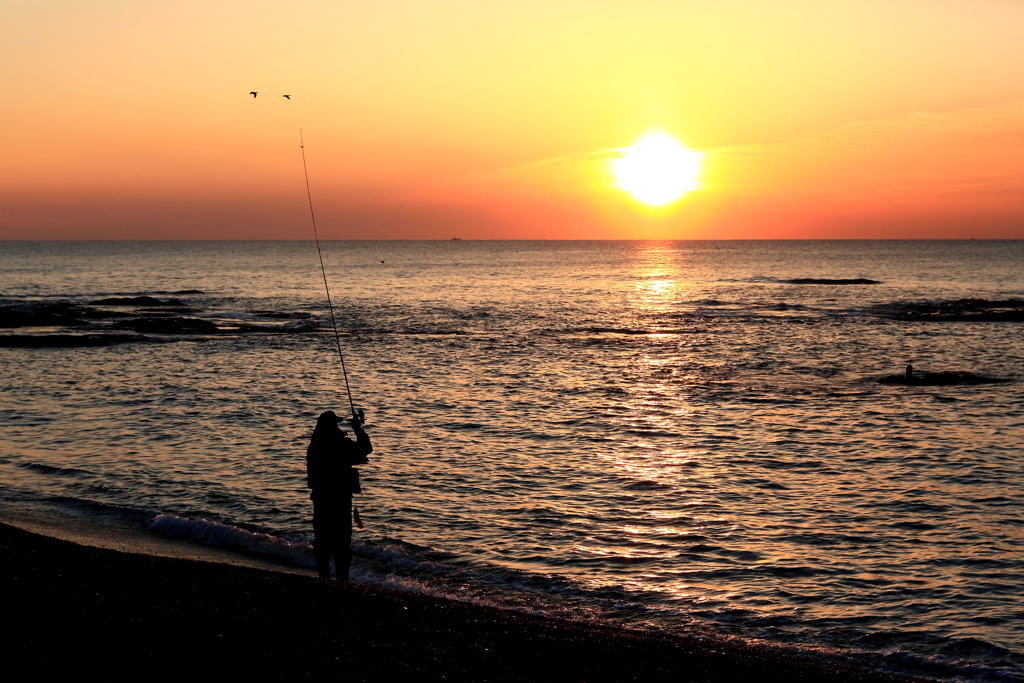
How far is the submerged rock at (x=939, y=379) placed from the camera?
915 inches

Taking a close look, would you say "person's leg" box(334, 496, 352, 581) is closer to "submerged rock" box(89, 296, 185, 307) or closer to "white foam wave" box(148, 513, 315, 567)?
"white foam wave" box(148, 513, 315, 567)

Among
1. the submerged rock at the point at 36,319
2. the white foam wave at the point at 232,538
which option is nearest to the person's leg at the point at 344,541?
the white foam wave at the point at 232,538

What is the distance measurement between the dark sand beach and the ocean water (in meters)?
1.33

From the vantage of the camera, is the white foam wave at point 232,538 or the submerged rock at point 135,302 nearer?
the white foam wave at point 232,538

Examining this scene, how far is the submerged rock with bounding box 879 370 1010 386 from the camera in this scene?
23234 millimetres

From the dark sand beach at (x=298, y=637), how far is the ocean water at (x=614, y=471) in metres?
1.33

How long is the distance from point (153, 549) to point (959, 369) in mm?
24609

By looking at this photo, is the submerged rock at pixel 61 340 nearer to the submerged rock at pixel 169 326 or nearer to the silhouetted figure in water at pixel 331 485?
the submerged rock at pixel 169 326

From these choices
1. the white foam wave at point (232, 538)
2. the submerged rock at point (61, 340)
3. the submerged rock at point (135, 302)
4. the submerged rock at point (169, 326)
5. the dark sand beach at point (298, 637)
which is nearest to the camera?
the dark sand beach at point (298, 637)

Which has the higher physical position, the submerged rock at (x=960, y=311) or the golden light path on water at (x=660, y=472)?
the golden light path on water at (x=660, y=472)

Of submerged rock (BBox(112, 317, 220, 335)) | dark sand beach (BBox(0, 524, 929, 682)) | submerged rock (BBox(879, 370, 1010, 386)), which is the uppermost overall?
submerged rock (BBox(112, 317, 220, 335))

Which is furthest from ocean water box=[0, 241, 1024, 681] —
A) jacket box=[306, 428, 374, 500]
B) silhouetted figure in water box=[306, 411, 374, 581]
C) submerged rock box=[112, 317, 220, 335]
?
submerged rock box=[112, 317, 220, 335]

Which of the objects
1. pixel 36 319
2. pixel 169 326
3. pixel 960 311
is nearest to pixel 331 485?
pixel 169 326

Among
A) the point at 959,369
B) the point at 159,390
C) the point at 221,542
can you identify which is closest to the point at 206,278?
the point at 159,390
